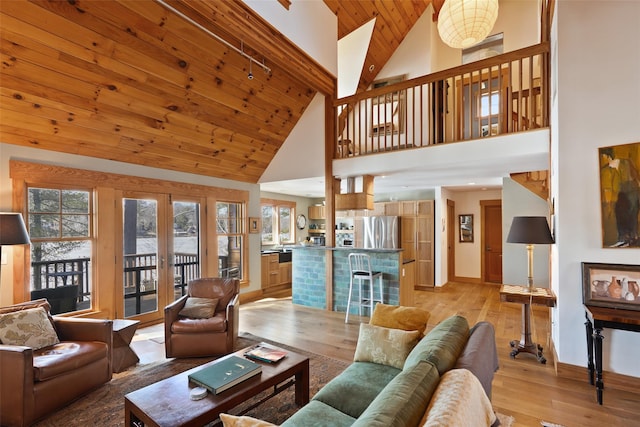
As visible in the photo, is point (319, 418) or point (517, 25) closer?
point (319, 418)

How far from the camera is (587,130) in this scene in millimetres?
2740

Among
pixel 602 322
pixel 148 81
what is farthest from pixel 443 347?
pixel 148 81

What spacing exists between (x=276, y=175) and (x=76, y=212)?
3057 mm

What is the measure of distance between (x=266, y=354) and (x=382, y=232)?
5.30 m

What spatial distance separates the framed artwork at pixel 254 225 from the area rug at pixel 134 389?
307cm

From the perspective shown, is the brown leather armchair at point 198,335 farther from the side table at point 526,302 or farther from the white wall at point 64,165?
the side table at point 526,302

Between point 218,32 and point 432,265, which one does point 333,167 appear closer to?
point 218,32

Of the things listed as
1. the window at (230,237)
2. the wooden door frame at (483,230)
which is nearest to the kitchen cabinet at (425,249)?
the wooden door frame at (483,230)

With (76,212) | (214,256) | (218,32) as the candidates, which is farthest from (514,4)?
(76,212)

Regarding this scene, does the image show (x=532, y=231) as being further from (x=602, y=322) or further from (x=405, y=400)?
(x=405, y=400)

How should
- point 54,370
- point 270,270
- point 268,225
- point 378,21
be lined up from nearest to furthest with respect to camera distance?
point 54,370, point 378,21, point 270,270, point 268,225

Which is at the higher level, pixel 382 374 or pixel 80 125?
pixel 80 125

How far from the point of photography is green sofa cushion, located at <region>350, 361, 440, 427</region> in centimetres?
105

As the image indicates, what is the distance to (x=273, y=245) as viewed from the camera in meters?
8.02
